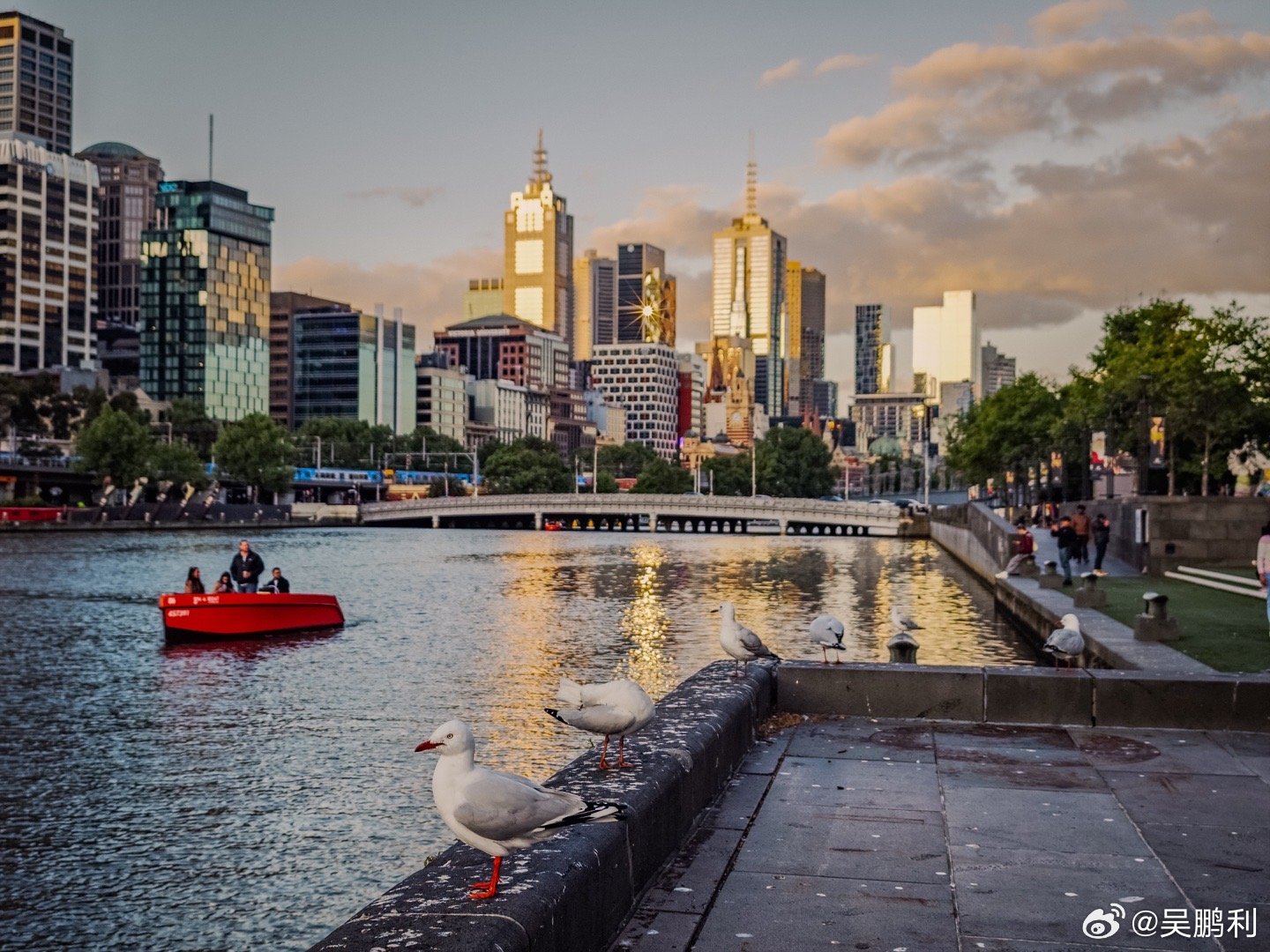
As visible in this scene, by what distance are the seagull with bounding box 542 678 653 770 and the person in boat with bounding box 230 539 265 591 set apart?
3526 cm

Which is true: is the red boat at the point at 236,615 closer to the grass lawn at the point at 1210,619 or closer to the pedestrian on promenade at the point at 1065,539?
the pedestrian on promenade at the point at 1065,539

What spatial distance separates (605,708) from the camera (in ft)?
29.7

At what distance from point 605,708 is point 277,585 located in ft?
122

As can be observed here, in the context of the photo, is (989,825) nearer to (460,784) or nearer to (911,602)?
(460,784)

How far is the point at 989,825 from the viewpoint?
375 inches

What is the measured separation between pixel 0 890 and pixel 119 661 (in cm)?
2211

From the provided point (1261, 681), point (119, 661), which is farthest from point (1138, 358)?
point (1261, 681)

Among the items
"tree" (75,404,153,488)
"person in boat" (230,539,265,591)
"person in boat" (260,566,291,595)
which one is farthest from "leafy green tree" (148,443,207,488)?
"person in boat" (260,566,291,595)

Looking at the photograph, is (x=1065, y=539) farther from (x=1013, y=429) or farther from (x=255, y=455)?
(x=255, y=455)

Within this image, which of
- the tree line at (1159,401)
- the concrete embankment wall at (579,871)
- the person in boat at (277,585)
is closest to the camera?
the concrete embankment wall at (579,871)

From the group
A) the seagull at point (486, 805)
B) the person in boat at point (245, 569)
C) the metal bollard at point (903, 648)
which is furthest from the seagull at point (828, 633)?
the person in boat at point (245, 569)

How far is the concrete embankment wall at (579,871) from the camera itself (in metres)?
5.85

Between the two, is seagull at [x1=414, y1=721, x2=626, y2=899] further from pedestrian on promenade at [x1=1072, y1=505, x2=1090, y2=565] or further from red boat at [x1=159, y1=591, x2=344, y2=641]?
pedestrian on promenade at [x1=1072, y1=505, x2=1090, y2=565]

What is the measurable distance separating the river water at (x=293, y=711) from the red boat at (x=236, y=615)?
1263 millimetres
